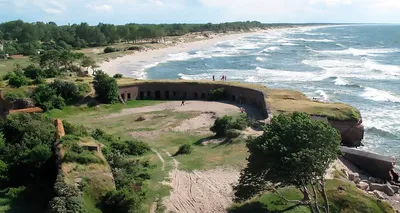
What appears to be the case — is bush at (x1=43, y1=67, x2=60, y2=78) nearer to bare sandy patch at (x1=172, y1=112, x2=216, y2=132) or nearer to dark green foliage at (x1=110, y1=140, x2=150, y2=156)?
bare sandy patch at (x1=172, y1=112, x2=216, y2=132)

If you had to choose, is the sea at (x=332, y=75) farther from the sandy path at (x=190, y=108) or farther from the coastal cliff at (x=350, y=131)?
the sandy path at (x=190, y=108)

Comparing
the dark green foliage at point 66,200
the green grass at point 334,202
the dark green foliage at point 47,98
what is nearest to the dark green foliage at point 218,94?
the dark green foliage at point 47,98

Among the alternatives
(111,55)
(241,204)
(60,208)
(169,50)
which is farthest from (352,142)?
(169,50)

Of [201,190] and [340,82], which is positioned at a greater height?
[201,190]

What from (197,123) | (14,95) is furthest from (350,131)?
(14,95)

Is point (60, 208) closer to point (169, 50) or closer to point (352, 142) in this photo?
point (352, 142)

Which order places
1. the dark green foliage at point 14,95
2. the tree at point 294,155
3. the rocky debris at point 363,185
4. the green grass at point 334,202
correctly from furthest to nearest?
the dark green foliage at point 14,95
the rocky debris at point 363,185
the green grass at point 334,202
the tree at point 294,155

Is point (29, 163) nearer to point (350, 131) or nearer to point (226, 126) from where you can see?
point (226, 126)
